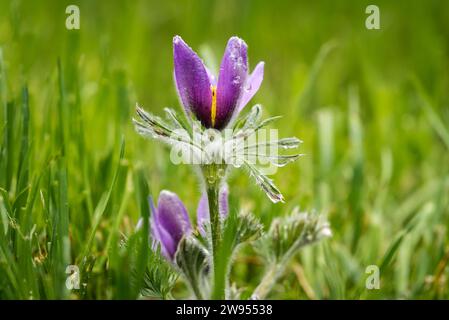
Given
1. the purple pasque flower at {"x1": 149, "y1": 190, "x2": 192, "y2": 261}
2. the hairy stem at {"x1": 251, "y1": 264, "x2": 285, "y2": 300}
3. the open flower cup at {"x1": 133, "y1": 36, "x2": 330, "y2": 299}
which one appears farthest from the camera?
the hairy stem at {"x1": 251, "y1": 264, "x2": 285, "y2": 300}

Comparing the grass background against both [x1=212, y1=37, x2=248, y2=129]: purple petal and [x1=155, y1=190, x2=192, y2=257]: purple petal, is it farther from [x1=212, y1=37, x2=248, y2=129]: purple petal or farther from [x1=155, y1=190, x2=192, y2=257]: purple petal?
[x1=212, y1=37, x2=248, y2=129]: purple petal

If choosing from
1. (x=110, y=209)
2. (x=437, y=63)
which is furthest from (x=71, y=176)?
(x=437, y=63)

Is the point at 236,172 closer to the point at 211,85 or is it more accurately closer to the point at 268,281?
the point at 268,281

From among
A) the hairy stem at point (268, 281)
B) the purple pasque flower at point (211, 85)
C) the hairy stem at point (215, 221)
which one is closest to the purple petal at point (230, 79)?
the purple pasque flower at point (211, 85)

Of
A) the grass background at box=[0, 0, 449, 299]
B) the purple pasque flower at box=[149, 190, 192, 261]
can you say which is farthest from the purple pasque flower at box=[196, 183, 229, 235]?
the grass background at box=[0, 0, 449, 299]

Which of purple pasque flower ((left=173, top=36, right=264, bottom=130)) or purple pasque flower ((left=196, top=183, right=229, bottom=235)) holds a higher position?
purple pasque flower ((left=173, top=36, right=264, bottom=130))

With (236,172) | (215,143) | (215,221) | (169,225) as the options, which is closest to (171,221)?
(169,225)
